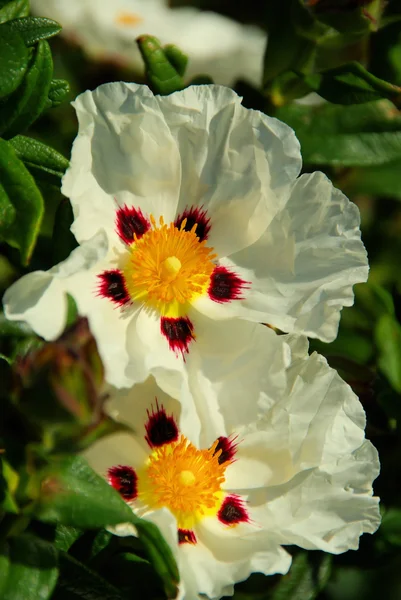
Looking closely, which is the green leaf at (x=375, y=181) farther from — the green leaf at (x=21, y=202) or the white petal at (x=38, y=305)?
the white petal at (x=38, y=305)

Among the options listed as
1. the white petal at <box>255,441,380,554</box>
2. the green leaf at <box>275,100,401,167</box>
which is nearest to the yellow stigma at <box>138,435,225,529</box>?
the white petal at <box>255,441,380,554</box>

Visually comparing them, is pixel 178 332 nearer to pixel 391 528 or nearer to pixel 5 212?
pixel 5 212

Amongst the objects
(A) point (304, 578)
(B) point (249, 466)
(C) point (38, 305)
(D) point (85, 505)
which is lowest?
(A) point (304, 578)

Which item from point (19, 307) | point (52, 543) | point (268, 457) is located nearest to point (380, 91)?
point (268, 457)

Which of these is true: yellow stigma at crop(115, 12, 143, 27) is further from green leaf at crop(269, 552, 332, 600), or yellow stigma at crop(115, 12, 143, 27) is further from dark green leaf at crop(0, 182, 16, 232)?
green leaf at crop(269, 552, 332, 600)

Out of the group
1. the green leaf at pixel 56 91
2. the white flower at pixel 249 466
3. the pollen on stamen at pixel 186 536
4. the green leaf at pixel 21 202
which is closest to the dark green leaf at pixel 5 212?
the green leaf at pixel 21 202

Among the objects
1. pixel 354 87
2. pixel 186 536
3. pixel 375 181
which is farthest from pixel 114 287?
pixel 375 181

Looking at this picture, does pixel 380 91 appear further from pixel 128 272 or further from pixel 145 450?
pixel 145 450
